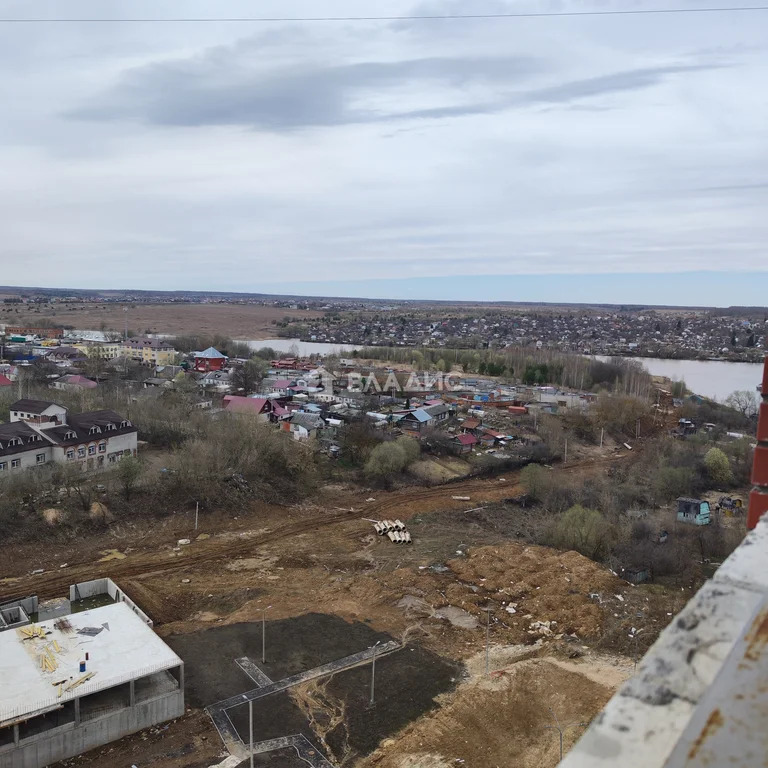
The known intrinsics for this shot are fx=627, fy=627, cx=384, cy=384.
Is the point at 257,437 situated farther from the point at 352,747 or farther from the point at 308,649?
the point at 352,747

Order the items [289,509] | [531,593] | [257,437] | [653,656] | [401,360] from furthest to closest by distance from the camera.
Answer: [401,360]
[257,437]
[289,509]
[531,593]
[653,656]

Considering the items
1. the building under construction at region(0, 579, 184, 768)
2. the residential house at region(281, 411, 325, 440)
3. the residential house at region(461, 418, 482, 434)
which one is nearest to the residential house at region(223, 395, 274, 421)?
the residential house at region(281, 411, 325, 440)

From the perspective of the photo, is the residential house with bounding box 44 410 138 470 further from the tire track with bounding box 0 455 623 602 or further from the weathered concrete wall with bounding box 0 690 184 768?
the weathered concrete wall with bounding box 0 690 184 768

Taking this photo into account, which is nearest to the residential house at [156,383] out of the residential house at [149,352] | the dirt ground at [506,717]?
the residential house at [149,352]

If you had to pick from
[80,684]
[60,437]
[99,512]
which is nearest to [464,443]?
[99,512]

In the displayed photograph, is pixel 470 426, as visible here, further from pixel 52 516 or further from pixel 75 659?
pixel 75 659

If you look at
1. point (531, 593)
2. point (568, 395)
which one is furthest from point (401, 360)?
point (531, 593)

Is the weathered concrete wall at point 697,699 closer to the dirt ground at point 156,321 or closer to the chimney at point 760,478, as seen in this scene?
the chimney at point 760,478
